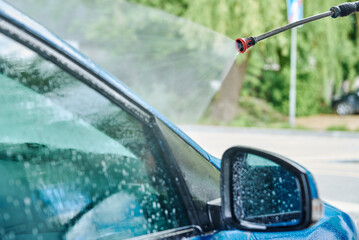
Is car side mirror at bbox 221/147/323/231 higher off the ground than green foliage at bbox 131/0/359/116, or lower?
lower

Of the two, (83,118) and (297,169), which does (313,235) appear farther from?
(83,118)

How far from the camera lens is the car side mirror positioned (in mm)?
1367

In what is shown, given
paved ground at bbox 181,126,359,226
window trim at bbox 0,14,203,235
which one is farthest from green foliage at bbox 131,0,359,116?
window trim at bbox 0,14,203,235

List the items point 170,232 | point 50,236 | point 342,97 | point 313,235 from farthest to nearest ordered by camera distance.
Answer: point 342,97 → point 313,235 → point 170,232 → point 50,236

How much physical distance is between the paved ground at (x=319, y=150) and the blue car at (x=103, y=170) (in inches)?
166

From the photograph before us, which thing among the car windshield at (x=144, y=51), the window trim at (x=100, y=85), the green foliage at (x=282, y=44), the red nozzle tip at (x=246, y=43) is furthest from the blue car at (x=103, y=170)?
the car windshield at (x=144, y=51)

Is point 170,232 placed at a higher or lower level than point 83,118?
lower

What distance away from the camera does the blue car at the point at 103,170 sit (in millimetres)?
1310

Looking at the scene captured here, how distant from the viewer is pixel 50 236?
1.28 meters

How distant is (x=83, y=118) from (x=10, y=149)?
0.21 metres

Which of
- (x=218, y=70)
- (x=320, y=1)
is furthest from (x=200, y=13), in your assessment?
(x=218, y=70)

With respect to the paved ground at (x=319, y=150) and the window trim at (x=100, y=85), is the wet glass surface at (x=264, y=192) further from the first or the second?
the paved ground at (x=319, y=150)

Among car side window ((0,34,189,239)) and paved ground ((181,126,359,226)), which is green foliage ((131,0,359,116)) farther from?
car side window ((0,34,189,239))

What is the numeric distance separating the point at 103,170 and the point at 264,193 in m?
0.45
